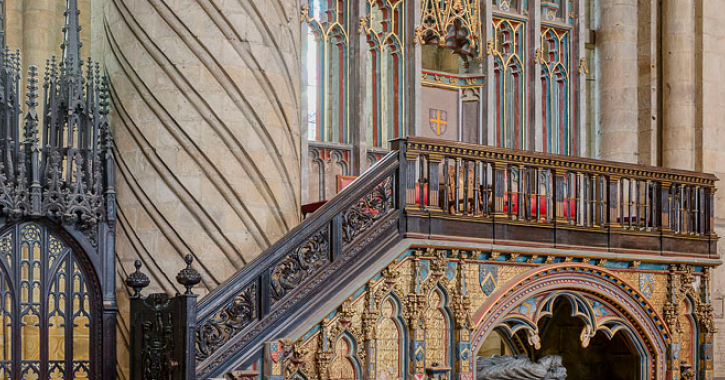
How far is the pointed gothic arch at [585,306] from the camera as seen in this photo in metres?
9.39

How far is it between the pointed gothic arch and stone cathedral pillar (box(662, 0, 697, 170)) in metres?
3.57

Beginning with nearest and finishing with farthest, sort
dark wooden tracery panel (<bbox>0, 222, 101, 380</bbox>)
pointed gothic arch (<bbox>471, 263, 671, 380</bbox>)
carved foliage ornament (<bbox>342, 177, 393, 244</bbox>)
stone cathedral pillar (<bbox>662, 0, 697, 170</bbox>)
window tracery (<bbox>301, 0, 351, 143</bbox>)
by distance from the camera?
carved foliage ornament (<bbox>342, 177, 393, 244</bbox>) → dark wooden tracery panel (<bbox>0, 222, 101, 380</bbox>) → pointed gothic arch (<bbox>471, 263, 671, 380</bbox>) → window tracery (<bbox>301, 0, 351, 143</bbox>) → stone cathedral pillar (<bbox>662, 0, 697, 170</bbox>)

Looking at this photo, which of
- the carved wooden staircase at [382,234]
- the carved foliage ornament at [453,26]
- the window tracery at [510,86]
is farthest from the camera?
the window tracery at [510,86]

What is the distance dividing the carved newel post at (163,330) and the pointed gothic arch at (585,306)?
2.56m

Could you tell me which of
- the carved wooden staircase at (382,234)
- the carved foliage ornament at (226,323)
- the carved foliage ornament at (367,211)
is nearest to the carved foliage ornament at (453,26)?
the carved wooden staircase at (382,234)

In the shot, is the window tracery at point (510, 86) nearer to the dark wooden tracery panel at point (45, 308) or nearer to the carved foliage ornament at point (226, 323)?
the carved foliage ornament at point (226, 323)

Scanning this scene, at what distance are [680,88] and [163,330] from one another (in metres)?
7.98

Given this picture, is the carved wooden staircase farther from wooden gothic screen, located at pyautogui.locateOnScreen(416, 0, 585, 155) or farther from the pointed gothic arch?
wooden gothic screen, located at pyautogui.locateOnScreen(416, 0, 585, 155)

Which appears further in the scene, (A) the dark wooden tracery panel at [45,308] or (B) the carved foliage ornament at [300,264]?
(A) the dark wooden tracery panel at [45,308]

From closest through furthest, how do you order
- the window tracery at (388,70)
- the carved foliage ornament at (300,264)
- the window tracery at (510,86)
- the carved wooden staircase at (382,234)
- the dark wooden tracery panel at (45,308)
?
1. the carved wooden staircase at (382,234)
2. the carved foliage ornament at (300,264)
3. the dark wooden tracery panel at (45,308)
4. the window tracery at (388,70)
5. the window tracery at (510,86)

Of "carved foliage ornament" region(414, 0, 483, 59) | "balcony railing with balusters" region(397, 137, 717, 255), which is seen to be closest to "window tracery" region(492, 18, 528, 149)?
"carved foliage ornament" region(414, 0, 483, 59)

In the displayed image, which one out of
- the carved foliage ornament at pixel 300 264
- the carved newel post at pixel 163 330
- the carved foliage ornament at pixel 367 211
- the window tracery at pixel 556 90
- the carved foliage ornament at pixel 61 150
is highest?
the window tracery at pixel 556 90

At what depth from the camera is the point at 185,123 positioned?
9.70 meters

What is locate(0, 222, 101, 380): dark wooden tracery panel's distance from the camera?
363 inches
